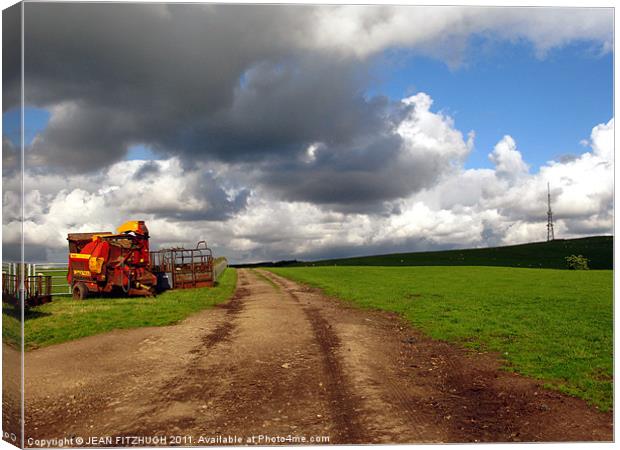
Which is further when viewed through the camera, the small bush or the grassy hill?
the grassy hill

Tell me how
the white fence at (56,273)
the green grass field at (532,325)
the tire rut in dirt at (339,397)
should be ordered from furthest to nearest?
the white fence at (56,273)
the green grass field at (532,325)
the tire rut in dirt at (339,397)

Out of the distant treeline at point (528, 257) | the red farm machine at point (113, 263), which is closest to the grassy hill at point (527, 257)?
the distant treeline at point (528, 257)

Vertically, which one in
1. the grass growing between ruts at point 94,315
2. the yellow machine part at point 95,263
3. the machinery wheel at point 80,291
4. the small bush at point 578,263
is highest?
the yellow machine part at point 95,263

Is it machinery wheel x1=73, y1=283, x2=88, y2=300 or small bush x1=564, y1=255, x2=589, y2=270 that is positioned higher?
machinery wheel x1=73, y1=283, x2=88, y2=300

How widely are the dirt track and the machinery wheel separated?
38.1 ft

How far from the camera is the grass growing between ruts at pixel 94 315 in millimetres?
13473

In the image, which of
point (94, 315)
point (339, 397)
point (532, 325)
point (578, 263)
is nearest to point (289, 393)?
point (339, 397)

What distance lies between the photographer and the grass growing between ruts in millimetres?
13473

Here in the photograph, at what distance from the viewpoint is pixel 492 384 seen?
31.8 ft

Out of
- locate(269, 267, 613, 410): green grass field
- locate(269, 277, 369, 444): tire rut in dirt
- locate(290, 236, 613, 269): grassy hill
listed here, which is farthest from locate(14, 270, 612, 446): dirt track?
locate(290, 236, 613, 269): grassy hill

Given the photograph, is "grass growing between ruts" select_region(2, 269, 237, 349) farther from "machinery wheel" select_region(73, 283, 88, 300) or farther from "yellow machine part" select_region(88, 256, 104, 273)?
"yellow machine part" select_region(88, 256, 104, 273)

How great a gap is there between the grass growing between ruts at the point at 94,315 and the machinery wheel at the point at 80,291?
0.42 metres

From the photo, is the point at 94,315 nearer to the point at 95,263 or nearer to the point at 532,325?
the point at 95,263

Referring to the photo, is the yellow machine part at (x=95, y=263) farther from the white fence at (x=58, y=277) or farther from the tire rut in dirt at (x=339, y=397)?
the tire rut in dirt at (x=339, y=397)
